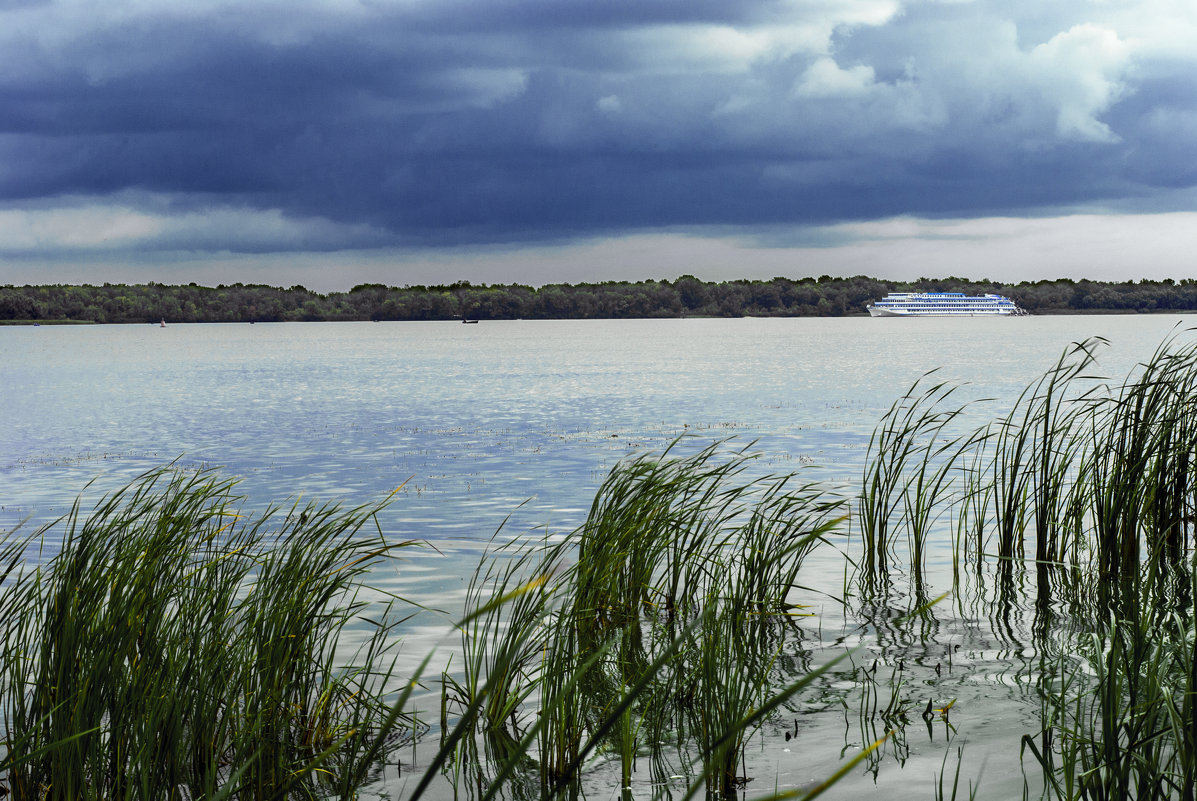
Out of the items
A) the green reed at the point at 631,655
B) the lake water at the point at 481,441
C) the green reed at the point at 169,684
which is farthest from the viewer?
the lake water at the point at 481,441

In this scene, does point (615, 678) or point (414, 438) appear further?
point (414, 438)

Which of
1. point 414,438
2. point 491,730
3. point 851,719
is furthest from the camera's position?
point 414,438

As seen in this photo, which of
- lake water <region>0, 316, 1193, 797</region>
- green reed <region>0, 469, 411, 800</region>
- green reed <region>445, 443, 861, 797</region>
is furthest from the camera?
lake water <region>0, 316, 1193, 797</region>

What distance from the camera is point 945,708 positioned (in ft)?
20.2

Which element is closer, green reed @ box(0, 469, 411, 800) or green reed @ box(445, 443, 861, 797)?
green reed @ box(0, 469, 411, 800)

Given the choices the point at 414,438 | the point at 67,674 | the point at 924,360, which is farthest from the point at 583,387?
the point at 67,674

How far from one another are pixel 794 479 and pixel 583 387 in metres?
28.4

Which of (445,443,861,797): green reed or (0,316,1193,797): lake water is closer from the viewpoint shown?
(445,443,861,797): green reed

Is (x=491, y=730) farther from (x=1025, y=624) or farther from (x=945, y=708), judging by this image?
(x=1025, y=624)

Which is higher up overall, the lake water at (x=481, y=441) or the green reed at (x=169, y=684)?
the green reed at (x=169, y=684)

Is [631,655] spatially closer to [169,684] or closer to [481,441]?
[169,684]

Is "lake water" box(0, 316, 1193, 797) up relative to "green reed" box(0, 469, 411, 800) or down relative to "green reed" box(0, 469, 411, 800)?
down

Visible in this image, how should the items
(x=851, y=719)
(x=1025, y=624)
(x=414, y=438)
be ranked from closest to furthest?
1. (x=851, y=719)
2. (x=1025, y=624)
3. (x=414, y=438)

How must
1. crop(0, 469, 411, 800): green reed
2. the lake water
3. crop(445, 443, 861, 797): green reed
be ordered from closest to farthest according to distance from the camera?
1. crop(0, 469, 411, 800): green reed
2. crop(445, 443, 861, 797): green reed
3. the lake water
